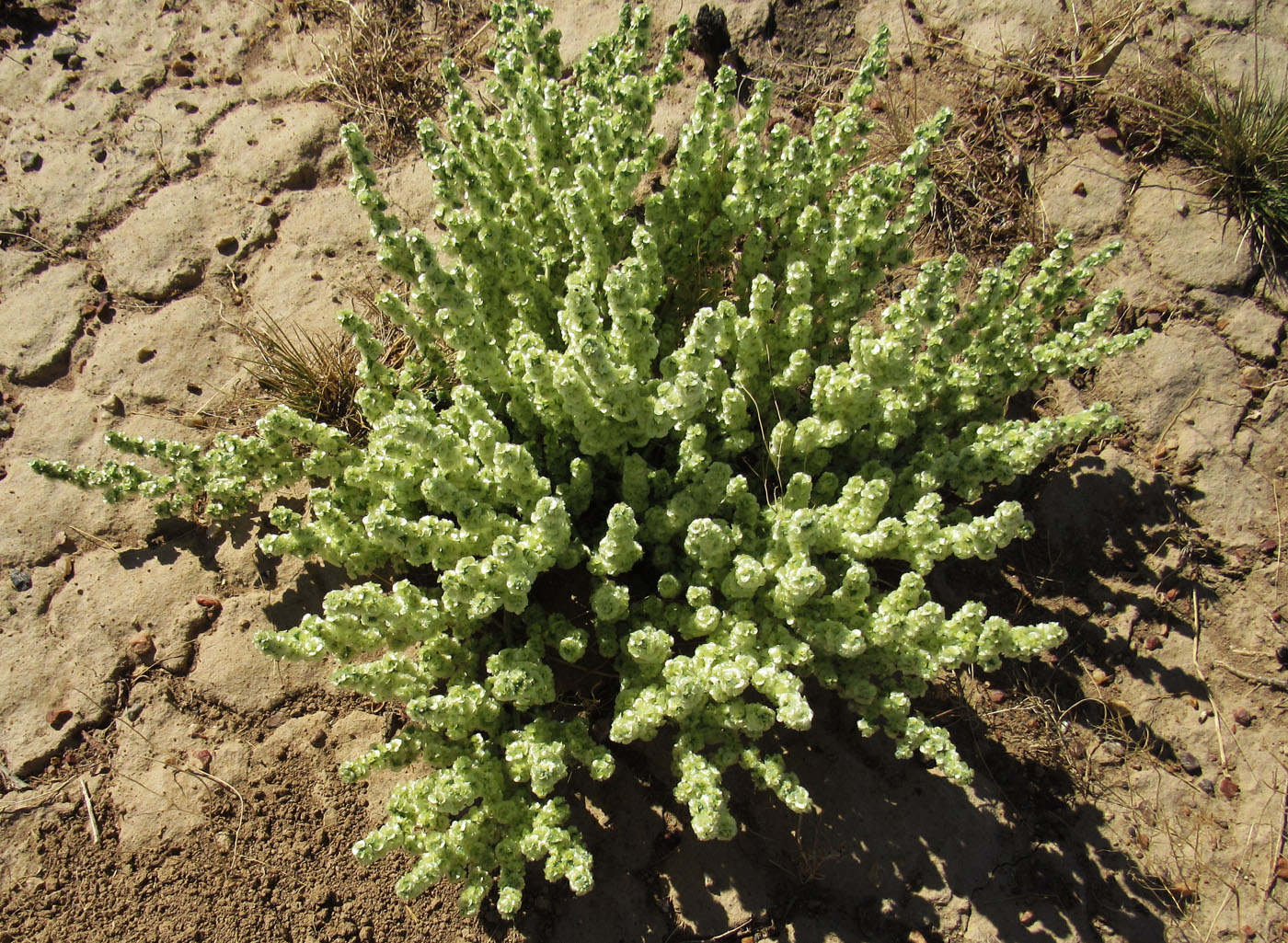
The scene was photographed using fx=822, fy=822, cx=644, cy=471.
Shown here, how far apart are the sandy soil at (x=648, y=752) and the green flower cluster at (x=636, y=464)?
1.71 feet

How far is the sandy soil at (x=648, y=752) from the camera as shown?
331 cm

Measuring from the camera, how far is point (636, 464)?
3.03m

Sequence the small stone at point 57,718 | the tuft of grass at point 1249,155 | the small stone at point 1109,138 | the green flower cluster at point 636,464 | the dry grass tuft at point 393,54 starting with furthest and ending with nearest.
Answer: the dry grass tuft at point 393,54 → the small stone at point 1109,138 → the tuft of grass at point 1249,155 → the small stone at point 57,718 → the green flower cluster at point 636,464

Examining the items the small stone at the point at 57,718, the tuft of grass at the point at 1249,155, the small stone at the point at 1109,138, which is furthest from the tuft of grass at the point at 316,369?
the tuft of grass at the point at 1249,155

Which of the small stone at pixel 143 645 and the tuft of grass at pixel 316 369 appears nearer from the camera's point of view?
the small stone at pixel 143 645

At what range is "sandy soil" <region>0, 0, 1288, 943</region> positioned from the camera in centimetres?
331

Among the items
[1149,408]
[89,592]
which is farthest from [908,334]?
[89,592]

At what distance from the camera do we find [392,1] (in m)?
5.21

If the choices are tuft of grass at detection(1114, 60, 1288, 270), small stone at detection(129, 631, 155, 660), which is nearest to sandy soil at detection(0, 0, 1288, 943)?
small stone at detection(129, 631, 155, 660)

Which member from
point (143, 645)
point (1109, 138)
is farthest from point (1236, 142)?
point (143, 645)

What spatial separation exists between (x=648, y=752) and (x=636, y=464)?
4.19 feet

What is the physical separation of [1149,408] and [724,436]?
2.34 metres

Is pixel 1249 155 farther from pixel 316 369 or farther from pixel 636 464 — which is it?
pixel 316 369

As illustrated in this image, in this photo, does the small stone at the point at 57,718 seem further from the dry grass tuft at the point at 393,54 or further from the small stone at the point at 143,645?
the dry grass tuft at the point at 393,54
